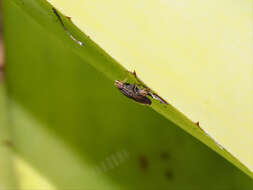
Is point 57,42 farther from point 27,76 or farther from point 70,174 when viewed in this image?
point 70,174

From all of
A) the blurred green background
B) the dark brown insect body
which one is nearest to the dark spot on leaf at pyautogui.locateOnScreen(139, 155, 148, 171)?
the blurred green background

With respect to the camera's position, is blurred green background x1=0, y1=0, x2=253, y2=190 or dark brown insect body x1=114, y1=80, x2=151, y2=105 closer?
dark brown insect body x1=114, y1=80, x2=151, y2=105

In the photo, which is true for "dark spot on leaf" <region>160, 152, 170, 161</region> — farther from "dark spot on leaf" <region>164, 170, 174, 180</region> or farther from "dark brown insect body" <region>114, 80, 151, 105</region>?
"dark brown insect body" <region>114, 80, 151, 105</region>

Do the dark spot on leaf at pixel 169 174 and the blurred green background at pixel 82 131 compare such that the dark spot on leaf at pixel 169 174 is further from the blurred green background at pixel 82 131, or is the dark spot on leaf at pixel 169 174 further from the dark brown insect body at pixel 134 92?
the dark brown insect body at pixel 134 92

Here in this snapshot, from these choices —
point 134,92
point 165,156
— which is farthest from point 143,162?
point 134,92

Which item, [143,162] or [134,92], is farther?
Result: [143,162]

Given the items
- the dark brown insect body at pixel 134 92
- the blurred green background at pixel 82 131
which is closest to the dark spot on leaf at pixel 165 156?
the blurred green background at pixel 82 131

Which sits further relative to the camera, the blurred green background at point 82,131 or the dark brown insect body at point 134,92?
the blurred green background at point 82,131

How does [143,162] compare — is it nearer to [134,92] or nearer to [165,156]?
[165,156]
